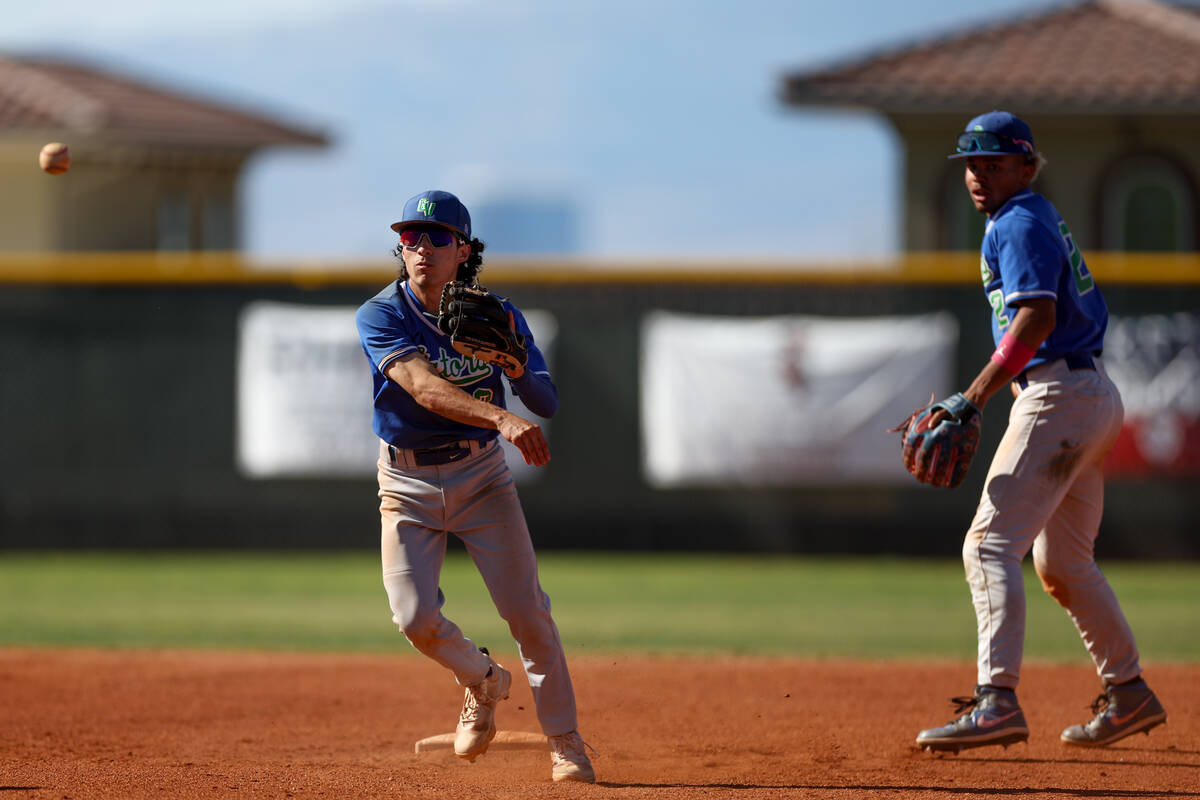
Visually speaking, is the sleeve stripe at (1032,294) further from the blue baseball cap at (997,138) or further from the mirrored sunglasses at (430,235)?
the mirrored sunglasses at (430,235)

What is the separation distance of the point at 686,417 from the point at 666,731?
6.88 metres

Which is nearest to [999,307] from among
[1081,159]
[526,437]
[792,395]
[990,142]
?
[990,142]

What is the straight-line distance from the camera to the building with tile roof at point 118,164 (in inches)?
774

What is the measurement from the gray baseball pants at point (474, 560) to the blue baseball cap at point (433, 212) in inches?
29.6

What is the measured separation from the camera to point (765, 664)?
804 cm

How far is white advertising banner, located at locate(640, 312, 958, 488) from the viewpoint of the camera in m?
12.8

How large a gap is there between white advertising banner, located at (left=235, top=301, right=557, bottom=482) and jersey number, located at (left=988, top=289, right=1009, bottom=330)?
7.82 m

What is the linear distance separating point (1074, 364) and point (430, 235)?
2179 millimetres

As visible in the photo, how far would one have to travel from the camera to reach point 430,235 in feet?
16.8

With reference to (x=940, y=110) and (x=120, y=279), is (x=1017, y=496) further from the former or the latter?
(x=940, y=110)

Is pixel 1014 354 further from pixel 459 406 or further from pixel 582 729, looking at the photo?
pixel 582 729

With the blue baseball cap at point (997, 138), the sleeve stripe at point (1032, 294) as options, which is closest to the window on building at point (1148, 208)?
the blue baseball cap at point (997, 138)

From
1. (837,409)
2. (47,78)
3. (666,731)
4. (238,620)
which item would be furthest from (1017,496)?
(47,78)

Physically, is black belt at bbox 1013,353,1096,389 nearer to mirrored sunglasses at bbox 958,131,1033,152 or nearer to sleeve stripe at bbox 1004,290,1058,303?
sleeve stripe at bbox 1004,290,1058,303
